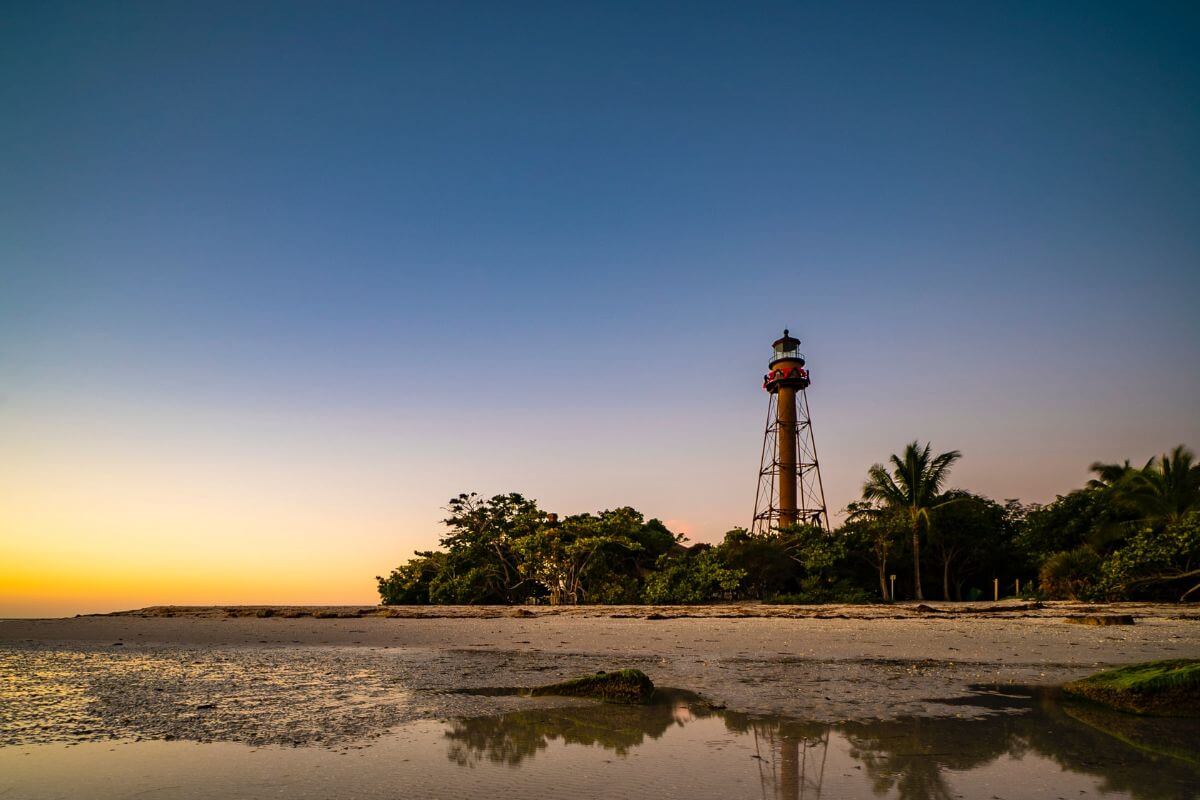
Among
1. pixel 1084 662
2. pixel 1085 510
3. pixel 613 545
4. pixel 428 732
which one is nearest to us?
pixel 428 732

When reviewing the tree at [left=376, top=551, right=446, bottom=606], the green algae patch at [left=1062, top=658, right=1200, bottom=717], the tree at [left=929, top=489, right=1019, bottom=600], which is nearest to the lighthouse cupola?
the tree at [left=929, top=489, right=1019, bottom=600]

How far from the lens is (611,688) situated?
27.9 feet

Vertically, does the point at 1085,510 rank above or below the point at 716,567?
above

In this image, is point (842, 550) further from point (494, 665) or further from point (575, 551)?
point (494, 665)

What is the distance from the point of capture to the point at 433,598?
38.2 metres

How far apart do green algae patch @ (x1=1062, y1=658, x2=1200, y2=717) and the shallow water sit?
1.37 ft

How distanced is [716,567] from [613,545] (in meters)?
6.35

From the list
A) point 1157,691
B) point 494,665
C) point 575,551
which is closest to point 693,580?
point 575,551

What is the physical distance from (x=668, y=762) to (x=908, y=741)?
85.9 inches

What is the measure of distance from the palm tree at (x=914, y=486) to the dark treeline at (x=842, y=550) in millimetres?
63

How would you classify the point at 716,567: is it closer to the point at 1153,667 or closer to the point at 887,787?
the point at 1153,667

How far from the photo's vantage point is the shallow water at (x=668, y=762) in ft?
16.1

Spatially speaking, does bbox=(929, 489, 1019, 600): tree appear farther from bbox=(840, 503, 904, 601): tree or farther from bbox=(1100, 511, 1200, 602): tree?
bbox=(1100, 511, 1200, 602): tree

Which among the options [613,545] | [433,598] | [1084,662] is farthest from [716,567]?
[1084,662]
